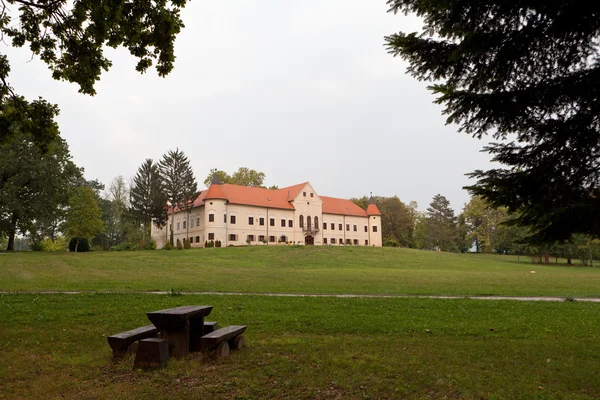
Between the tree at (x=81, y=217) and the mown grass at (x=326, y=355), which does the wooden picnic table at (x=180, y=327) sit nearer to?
the mown grass at (x=326, y=355)

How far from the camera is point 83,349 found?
667 centimetres

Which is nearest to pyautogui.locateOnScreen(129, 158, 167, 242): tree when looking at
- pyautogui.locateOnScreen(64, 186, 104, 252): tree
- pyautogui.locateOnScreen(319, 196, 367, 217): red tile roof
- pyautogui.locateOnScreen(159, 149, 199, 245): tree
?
pyautogui.locateOnScreen(159, 149, 199, 245): tree

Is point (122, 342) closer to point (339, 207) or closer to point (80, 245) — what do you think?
point (80, 245)

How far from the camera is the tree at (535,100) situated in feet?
17.8

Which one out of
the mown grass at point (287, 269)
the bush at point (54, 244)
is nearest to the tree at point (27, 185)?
the mown grass at point (287, 269)

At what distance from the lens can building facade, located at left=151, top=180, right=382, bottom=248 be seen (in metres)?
58.9

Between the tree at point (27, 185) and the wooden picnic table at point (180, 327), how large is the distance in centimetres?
3953

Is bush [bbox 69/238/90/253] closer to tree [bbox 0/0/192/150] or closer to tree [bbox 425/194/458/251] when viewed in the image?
tree [bbox 0/0/192/150]

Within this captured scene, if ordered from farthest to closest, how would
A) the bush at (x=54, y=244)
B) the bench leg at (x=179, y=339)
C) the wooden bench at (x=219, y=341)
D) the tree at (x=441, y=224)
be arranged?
the tree at (x=441, y=224)
the bush at (x=54, y=244)
the bench leg at (x=179, y=339)
the wooden bench at (x=219, y=341)

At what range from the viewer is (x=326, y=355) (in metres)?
6.36

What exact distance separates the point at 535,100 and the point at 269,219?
58912mm

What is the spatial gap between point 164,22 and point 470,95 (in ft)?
20.8

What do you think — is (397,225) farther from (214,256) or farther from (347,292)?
(347,292)

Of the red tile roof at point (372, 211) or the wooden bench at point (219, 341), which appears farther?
the red tile roof at point (372, 211)
